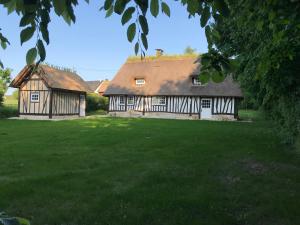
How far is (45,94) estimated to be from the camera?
27.5 meters

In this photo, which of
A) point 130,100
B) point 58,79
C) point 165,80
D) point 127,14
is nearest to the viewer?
point 127,14

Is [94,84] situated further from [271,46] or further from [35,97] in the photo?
[271,46]

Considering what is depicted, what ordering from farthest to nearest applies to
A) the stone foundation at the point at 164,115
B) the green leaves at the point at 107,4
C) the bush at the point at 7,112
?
the stone foundation at the point at 164,115
the bush at the point at 7,112
the green leaves at the point at 107,4

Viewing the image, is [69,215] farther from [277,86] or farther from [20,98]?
[20,98]

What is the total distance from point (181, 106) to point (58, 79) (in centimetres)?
1033

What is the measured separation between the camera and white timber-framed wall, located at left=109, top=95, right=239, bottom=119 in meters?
29.2

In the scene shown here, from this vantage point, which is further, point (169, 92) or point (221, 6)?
point (169, 92)

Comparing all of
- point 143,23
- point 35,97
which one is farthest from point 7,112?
point 143,23

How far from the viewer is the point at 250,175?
780cm

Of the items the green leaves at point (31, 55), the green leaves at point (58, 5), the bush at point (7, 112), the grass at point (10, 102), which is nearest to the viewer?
the green leaves at point (58, 5)

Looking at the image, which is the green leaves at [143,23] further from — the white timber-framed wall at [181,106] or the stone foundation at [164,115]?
the white timber-framed wall at [181,106]

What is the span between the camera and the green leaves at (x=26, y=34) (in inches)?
61.4

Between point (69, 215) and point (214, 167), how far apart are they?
4376 millimetres

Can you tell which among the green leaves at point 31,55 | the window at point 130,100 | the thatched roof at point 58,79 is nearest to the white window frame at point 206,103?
the window at point 130,100
